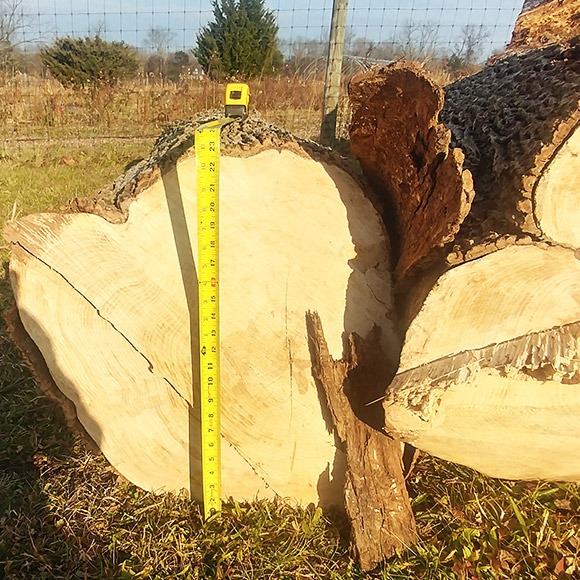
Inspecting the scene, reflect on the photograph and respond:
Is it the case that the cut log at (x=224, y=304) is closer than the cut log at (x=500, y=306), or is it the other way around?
the cut log at (x=500, y=306)

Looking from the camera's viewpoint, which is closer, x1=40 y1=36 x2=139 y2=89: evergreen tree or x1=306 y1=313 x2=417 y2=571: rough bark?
x1=306 y1=313 x2=417 y2=571: rough bark

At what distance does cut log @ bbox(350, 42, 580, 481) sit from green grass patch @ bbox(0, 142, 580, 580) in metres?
0.23

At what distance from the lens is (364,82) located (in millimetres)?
1817

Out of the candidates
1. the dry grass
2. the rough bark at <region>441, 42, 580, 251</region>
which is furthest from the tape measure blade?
the dry grass

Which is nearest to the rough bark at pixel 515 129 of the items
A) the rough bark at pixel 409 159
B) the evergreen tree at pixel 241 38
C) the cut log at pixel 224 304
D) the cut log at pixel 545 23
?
the rough bark at pixel 409 159

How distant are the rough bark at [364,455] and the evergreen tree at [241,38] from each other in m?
11.0

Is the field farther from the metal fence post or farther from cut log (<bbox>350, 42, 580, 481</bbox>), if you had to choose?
the metal fence post

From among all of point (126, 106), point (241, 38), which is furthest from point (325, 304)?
point (241, 38)

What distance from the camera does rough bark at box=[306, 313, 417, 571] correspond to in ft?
5.75

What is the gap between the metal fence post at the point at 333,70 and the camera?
5523mm

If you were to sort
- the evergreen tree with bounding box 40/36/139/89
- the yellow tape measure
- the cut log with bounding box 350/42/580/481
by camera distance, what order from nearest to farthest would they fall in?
1. the cut log with bounding box 350/42/580/481
2. the yellow tape measure
3. the evergreen tree with bounding box 40/36/139/89

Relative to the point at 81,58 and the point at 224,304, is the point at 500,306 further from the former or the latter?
the point at 81,58

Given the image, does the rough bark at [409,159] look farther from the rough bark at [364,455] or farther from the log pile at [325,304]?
the rough bark at [364,455]

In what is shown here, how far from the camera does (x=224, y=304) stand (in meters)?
1.78
